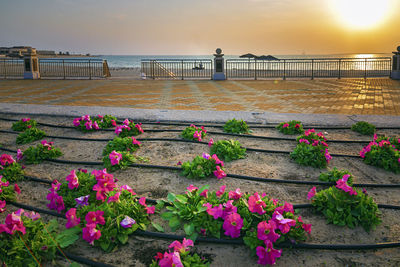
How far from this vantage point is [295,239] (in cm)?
256

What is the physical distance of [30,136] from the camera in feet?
17.1

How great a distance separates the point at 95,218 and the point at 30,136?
3.47 metres

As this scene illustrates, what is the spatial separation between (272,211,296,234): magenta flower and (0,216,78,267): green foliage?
65.5 inches

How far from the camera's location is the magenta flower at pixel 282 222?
2402 mm

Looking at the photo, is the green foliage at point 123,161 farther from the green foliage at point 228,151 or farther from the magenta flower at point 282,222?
the magenta flower at point 282,222

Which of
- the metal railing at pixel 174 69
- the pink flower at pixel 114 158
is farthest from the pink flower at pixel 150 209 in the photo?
the metal railing at pixel 174 69

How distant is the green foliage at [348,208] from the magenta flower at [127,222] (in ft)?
5.80

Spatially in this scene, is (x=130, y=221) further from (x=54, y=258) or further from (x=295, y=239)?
(x=295, y=239)

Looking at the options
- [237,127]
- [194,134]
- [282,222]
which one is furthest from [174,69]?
[282,222]

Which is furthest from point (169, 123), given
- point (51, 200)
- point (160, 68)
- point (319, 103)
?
point (160, 68)

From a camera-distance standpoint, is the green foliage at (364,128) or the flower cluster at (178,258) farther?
the green foliage at (364,128)

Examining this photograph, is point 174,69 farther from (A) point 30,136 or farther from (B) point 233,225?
(B) point 233,225

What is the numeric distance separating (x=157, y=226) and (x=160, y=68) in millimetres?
21798

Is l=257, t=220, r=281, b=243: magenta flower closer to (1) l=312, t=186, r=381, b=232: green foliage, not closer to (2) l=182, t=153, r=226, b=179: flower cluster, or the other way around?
(1) l=312, t=186, r=381, b=232: green foliage
